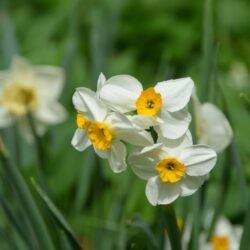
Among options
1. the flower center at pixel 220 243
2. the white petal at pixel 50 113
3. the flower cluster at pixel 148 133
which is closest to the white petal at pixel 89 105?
the flower cluster at pixel 148 133

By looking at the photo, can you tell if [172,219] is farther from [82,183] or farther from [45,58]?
[45,58]

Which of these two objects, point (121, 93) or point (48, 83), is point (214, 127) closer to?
point (121, 93)

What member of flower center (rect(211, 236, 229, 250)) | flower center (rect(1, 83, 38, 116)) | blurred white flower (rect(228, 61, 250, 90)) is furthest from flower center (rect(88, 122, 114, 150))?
blurred white flower (rect(228, 61, 250, 90))

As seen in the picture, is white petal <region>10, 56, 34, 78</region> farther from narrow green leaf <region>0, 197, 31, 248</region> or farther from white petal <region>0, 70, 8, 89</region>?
narrow green leaf <region>0, 197, 31, 248</region>

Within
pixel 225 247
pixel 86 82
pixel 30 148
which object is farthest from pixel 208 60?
pixel 86 82

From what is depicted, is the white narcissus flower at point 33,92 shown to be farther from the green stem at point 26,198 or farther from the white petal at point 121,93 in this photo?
the white petal at point 121,93
